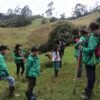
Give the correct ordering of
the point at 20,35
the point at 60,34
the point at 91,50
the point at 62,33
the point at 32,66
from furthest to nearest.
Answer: the point at 20,35 < the point at 62,33 < the point at 60,34 < the point at 32,66 < the point at 91,50

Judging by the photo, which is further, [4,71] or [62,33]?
[62,33]

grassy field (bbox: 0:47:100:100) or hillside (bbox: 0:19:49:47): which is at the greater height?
grassy field (bbox: 0:47:100:100)

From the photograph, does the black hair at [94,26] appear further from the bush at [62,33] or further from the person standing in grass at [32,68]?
the bush at [62,33]

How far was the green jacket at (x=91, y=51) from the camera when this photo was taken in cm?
1036

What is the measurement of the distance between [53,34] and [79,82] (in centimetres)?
2940

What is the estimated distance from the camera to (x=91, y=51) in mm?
10430

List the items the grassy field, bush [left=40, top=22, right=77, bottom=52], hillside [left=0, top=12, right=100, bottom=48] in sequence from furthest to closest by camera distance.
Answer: hillside [left=0, top=12, right=100, bottom=48] < bush [left=40, top=22, right=77, bottom=52] < the grassy field

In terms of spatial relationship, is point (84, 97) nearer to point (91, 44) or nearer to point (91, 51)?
point (91, 51)

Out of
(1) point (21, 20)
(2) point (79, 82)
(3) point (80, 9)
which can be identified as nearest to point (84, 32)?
(2) point (79, 82)

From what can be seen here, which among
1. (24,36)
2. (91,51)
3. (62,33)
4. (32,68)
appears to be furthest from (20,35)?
(91,51)

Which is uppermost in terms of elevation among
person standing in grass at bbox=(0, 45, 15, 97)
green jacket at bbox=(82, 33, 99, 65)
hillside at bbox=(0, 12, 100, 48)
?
green jacket at bbox=(82, 33, 99, 65)

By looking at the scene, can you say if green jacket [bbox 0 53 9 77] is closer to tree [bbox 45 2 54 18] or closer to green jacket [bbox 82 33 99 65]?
green jacket [bbox 82 33 99 65]

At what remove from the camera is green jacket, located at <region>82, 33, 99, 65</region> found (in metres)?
10.4

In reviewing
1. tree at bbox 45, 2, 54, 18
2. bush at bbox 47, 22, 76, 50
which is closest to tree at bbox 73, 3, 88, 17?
tree at bbox 45, 2, 54, 18
